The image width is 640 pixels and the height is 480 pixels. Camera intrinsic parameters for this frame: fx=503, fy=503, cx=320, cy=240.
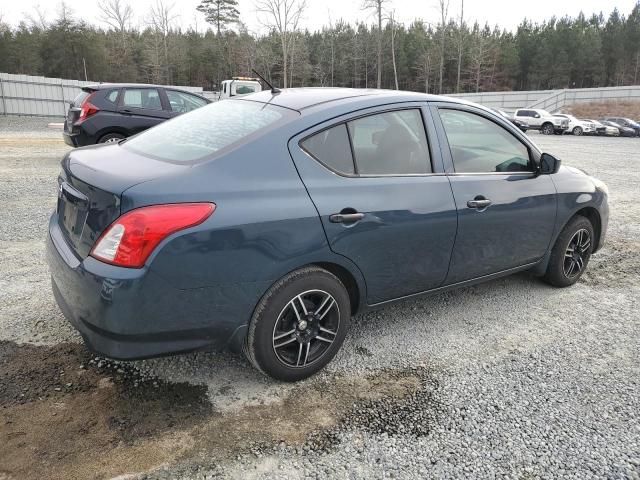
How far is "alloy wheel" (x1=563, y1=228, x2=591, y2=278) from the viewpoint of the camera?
4332 millimetres

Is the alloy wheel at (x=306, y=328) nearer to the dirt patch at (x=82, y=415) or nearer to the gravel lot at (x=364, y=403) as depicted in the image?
the gravel lot at (x=364, y=403)

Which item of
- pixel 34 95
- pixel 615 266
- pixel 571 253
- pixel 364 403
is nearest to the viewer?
pixel 364 403

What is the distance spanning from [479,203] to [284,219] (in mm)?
1512

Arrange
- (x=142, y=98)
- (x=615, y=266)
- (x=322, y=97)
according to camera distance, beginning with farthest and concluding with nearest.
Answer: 1. (x=142, y=98)
2. (x=615, y=266)
3. (x=322, y=97)

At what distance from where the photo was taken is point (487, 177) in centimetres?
351

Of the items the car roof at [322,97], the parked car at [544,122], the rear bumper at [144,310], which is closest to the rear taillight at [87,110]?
the car roof at [322,97]

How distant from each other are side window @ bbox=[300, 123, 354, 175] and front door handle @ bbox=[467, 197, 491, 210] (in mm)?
941

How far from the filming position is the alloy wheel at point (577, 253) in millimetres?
4332

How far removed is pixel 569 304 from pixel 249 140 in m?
3.02

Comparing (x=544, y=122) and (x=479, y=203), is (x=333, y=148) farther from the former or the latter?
(x=544, y=122)

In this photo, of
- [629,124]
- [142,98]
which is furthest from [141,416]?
[629,124]

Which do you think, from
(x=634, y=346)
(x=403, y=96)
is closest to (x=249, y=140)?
(x=403, y=96)

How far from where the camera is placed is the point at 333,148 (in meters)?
2.86

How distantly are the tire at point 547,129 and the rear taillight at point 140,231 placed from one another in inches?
1351
